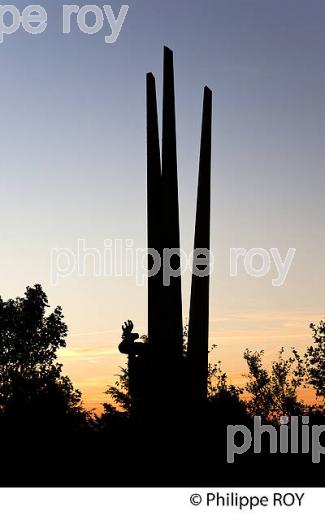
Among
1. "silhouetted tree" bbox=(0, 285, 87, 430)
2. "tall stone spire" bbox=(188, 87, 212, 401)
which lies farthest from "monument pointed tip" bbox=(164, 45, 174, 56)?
"silhouetted tree" bbox=(0, 285, 87, 430)

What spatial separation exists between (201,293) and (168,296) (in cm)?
134

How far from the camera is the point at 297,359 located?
5300cm

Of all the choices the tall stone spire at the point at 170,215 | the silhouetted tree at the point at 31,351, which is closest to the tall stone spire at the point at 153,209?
the tall stone spire at the point at 170,215

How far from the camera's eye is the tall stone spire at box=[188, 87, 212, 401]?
25.8 metres

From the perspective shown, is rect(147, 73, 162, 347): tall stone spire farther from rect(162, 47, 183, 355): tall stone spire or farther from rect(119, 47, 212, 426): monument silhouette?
rect(162, 47, 183, 355): tall stone spire

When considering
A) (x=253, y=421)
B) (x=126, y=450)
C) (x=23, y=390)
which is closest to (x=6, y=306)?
(x=23, y=390)

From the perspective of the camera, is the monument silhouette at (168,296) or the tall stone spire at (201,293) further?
the tall stone spire at (201,293)

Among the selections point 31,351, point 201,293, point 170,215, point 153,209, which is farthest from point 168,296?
point 31,351

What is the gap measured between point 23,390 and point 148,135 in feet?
90.0

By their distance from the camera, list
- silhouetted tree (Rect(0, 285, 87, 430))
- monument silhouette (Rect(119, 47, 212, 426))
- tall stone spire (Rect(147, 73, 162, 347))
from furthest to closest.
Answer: silhouetted tree (Rect(0, 285, 87, 430))
tall stone spire (Rect(147, 73, 162, 347))
monument silhouette (Rect(119, 47, 212, 426))

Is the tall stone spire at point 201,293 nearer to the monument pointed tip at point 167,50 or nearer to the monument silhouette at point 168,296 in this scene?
the monument silhouette at point 168,296

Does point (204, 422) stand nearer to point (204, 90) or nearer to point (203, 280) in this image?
point (203, 280)

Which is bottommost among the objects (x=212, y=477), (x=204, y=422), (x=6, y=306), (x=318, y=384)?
(x=212, y=477)

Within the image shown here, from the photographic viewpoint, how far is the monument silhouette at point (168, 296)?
24.7 meters
